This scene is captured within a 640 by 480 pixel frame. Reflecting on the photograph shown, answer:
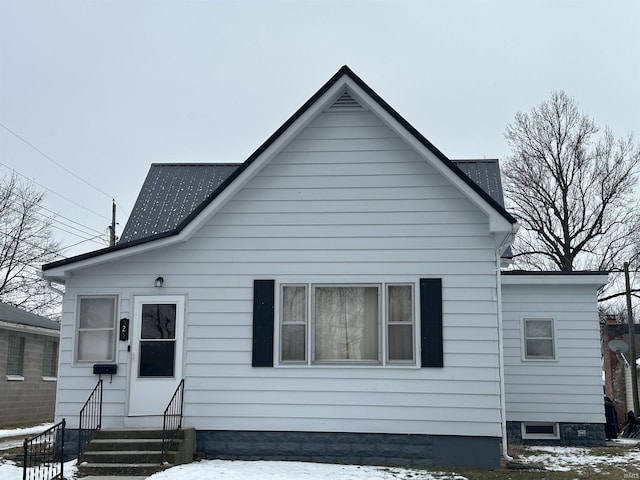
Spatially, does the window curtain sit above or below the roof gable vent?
below

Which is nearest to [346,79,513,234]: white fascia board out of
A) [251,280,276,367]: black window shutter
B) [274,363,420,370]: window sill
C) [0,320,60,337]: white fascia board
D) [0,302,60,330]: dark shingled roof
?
[274,363,420,370]: window sill

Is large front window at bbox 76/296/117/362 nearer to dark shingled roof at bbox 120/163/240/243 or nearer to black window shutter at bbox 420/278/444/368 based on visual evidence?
dark shingled roof at bbox 120/163/240/243

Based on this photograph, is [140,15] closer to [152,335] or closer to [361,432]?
[152,335]

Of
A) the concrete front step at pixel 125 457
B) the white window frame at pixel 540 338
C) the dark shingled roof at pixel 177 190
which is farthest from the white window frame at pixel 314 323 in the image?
the white window frame at pixel 540 338

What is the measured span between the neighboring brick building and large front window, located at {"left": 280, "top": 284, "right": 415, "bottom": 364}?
1181 cm

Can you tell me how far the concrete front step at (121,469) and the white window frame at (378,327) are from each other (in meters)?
2.43

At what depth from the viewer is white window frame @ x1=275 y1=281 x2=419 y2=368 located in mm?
11500

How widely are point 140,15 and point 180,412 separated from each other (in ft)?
30.0

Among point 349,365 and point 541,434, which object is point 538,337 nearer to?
point 541,434

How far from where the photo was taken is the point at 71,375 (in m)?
12.0

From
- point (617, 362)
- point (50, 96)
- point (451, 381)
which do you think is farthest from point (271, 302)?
point (617, 362)

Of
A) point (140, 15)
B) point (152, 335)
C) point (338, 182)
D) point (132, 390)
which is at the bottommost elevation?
point (132, 390)

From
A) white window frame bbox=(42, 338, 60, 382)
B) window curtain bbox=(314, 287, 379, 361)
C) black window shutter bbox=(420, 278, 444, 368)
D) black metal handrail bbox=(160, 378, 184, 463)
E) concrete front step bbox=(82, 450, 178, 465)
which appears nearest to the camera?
concrete front step bbox=(82, 450, 178, 465)

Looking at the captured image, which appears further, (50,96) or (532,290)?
(50,96)
